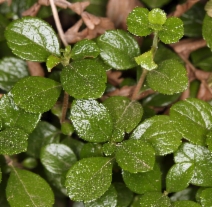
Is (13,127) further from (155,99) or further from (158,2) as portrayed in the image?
(158,2)

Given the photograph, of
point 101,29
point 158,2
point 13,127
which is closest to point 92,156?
point 13,127

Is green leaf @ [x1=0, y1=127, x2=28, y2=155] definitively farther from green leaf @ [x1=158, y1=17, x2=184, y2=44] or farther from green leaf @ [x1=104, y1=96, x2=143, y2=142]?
green leaf @ [x1=158, y1=17, x2=184, y2=44]

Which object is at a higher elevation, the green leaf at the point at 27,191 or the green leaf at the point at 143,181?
the green leaf at the point at 143,181

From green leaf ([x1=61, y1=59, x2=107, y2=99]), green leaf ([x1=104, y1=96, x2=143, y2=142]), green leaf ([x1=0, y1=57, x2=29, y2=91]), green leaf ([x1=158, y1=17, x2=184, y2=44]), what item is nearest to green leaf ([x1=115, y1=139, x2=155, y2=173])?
green leaf ([x1=104, y1=96, x2=143, y2=142])

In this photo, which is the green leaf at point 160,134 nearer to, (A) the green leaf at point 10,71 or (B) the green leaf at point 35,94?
(B) the green leaf at point 35,94

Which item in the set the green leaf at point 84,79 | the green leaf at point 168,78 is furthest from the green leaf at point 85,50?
the green leaf at point 168,78

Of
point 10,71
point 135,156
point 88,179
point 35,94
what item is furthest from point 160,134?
point 10,71
